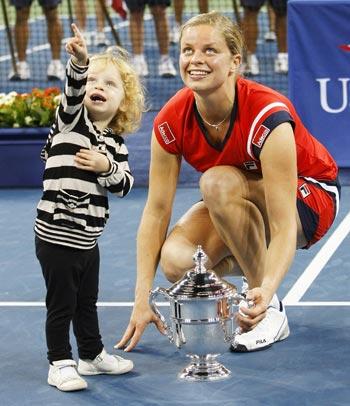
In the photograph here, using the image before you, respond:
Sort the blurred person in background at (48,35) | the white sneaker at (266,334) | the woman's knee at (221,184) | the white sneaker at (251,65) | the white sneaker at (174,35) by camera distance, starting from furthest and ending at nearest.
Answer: the white sneaker at (174,35)
the blurred person in background at (48,35)
the white sneaker at (251,65)
the white sneaker at (266,334)
the woman's knee at (221,184)

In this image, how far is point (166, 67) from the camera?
9.66 metres

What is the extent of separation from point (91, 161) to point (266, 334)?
2.96ft

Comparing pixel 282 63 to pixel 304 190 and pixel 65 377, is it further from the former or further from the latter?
pixel 65 377

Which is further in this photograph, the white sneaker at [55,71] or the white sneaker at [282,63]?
the white sneaker at [55,71]

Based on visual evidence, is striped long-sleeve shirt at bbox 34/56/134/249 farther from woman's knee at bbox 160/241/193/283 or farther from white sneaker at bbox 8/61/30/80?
white sneaker at bbox 8/61/30/80

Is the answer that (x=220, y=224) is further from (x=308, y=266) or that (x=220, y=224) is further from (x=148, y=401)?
(x=308, y=266)

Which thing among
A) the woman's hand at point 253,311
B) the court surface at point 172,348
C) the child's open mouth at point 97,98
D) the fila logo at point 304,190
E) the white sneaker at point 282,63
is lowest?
the court surface at point 172,348

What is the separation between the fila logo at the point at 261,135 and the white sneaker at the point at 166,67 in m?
5.56

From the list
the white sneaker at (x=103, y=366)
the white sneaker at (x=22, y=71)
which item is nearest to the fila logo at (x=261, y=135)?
the white sneaker at (x=103, y=366)

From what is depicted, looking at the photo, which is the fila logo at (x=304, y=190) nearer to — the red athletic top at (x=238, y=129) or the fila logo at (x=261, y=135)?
the red athletic top at (x=238, y=129)

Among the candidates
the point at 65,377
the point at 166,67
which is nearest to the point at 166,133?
the point at 65,377

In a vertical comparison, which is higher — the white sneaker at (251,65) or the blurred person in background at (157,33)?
the blurred person in background at (157,33)

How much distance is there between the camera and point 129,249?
18.6ft

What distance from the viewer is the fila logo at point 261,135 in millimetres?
4098
